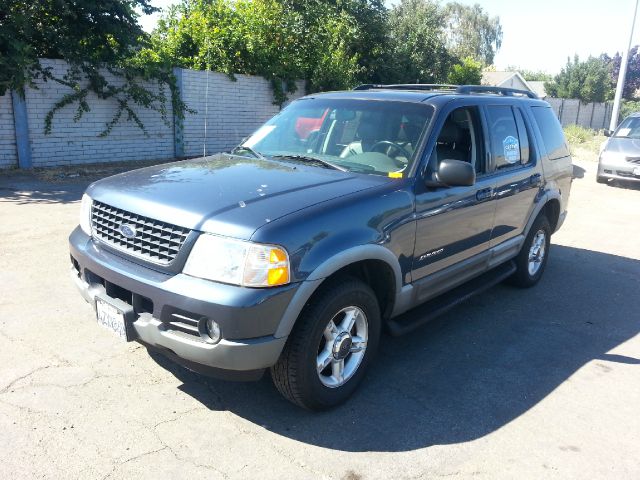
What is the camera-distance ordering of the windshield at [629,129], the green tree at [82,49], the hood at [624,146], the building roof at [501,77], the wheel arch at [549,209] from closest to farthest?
the wheel arch at [549,209]
the green tree at [82,49]
the hood at [624,146]
the windshield at [629,129]
the building roof at [501,77]

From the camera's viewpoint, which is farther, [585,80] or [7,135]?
[585,80]

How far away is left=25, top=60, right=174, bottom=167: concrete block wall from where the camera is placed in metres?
11.1

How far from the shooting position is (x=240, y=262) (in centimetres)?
281

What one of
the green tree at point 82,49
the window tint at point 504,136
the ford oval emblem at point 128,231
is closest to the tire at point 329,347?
the ford oval emblem at point 128,231

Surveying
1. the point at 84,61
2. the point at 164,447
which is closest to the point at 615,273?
the point at 164,447

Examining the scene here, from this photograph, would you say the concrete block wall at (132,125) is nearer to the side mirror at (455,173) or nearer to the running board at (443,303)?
the running board at (443,303)

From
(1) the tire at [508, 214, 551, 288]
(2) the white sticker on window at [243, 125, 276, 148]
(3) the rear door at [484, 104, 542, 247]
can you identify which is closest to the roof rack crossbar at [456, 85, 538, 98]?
(3) the rear door at [484, 104, 542, 247]

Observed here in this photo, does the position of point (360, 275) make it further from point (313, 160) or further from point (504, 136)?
point (504, 136)

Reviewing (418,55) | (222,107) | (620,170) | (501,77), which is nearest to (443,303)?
(620,170)

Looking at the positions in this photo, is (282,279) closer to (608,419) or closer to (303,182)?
(303,182)

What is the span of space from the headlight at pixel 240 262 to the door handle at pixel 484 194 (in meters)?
2.13

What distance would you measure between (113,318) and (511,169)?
3.53 m

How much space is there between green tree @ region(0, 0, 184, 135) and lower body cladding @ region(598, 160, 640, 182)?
1055cm

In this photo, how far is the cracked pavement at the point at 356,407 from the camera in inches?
115
